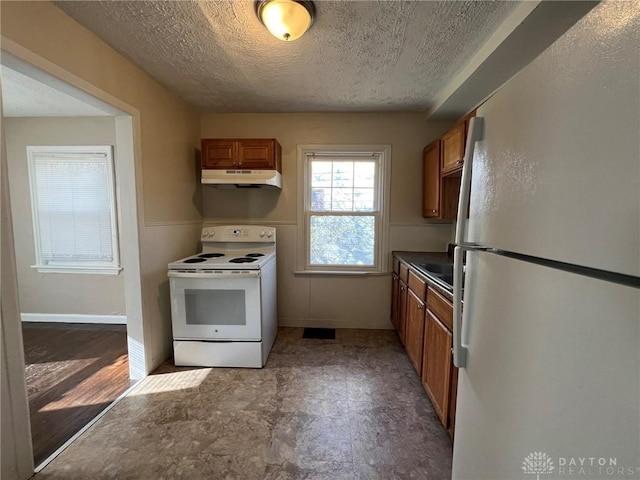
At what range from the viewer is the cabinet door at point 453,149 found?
204 centimetres

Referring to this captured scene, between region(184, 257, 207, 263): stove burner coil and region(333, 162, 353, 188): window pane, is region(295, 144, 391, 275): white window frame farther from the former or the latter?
region(184, 257, 207, 263): stove burner coil

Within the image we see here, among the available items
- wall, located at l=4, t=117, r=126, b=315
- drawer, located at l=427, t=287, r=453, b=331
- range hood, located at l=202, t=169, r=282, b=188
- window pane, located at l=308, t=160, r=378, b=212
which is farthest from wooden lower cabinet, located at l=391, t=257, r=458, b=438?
wall, located at l=4, t=117, r=126, b=315

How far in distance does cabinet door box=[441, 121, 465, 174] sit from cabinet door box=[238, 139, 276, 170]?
161 cm

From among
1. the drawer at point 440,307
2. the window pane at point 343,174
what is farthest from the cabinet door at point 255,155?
the drawer at point 440,307

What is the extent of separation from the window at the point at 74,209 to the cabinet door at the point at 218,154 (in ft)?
4.05

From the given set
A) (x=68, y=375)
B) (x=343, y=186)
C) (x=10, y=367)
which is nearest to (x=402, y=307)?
(x=343, y=186)

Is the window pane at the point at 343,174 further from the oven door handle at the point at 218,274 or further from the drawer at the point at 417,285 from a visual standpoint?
the oven door handle at the point at 218,274

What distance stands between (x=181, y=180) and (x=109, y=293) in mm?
1727

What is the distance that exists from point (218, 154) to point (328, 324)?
220cm

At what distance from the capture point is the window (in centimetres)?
303

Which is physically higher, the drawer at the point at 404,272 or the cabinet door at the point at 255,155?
the cabinet door at the point at 255,155

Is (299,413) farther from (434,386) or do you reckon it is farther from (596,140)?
(596,140)

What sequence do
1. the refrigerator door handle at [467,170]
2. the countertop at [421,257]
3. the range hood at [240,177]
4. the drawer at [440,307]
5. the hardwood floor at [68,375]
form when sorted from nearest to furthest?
the refrigerator door handle at [467,170] → the drawer at [440,307] → the hardwood floor at [68,375] → the countertop at [421,257] → the range hood at [240,177]

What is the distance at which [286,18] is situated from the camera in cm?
143
